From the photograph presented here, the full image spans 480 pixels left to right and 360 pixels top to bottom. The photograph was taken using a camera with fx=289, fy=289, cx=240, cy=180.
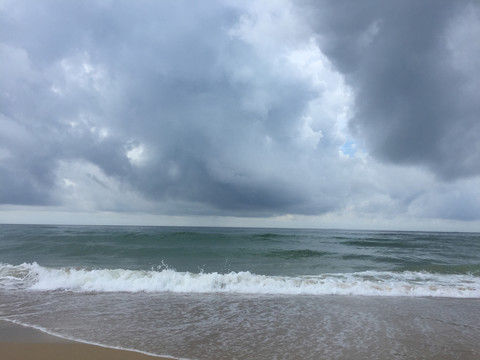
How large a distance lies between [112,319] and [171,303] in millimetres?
2197

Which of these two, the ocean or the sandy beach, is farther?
the ocean

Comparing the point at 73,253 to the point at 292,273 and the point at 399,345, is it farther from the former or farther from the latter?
the point at 399,345

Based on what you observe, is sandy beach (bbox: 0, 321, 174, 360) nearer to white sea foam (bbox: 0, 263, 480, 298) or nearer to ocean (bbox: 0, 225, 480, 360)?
ocean (bbox: 0, 225, 480, 360)

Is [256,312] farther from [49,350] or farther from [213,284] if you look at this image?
[49,350]

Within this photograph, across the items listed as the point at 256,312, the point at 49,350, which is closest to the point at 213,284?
the point at 256,312

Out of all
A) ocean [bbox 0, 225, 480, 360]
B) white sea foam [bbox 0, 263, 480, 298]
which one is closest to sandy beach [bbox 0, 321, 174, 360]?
ocean [bbox 0, 225, 480, 360]

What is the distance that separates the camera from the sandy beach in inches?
195

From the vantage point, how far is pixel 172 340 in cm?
577

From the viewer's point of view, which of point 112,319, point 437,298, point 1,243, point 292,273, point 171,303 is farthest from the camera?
point 1,243

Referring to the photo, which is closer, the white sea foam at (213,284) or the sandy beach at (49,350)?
the sandy beach at (49,350)

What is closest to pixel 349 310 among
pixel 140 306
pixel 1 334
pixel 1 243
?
pixel 140 306

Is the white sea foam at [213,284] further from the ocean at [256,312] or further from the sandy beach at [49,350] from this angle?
the sandy beach at [49,350]

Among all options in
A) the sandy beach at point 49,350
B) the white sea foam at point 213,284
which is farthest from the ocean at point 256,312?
the sandy beach at point 49,350

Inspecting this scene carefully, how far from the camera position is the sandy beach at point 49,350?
494cm
